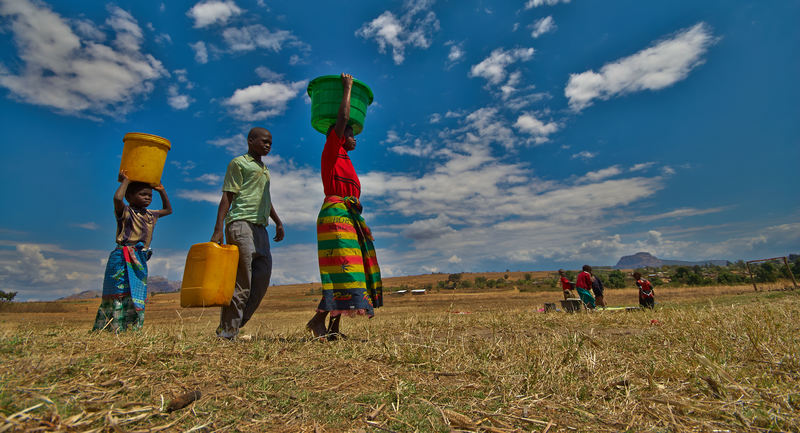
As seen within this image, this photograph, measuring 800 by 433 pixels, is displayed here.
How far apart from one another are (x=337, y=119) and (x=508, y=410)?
3.06 metres

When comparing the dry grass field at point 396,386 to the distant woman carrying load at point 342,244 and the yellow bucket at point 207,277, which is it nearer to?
the yellow bucket at point 207,277

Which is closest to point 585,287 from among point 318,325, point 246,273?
point 318,325

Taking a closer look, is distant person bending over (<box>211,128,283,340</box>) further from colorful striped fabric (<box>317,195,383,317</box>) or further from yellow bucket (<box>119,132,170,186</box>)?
yellow bucket (<box>119,132,170,186</box>)

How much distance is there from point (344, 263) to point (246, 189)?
51.9 inches

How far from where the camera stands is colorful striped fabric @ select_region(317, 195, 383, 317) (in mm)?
3793

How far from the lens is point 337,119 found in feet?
13.0

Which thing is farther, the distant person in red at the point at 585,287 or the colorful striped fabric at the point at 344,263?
the distant person in red at the point at 585,287

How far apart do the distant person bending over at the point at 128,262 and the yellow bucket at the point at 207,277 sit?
1.17 m

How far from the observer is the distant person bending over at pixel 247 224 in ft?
12.7

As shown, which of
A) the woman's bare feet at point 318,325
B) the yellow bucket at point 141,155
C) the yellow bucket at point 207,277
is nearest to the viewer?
the yellow bucket at point 207,277

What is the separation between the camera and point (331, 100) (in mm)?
4160

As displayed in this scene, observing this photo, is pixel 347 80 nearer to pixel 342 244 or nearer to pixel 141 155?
pixel 342 244

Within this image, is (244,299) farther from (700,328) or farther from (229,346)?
(700,328)

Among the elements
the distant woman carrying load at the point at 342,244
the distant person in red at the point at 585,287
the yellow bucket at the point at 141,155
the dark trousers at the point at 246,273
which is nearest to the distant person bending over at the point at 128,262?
the yellow bucket at the point at 141,155
